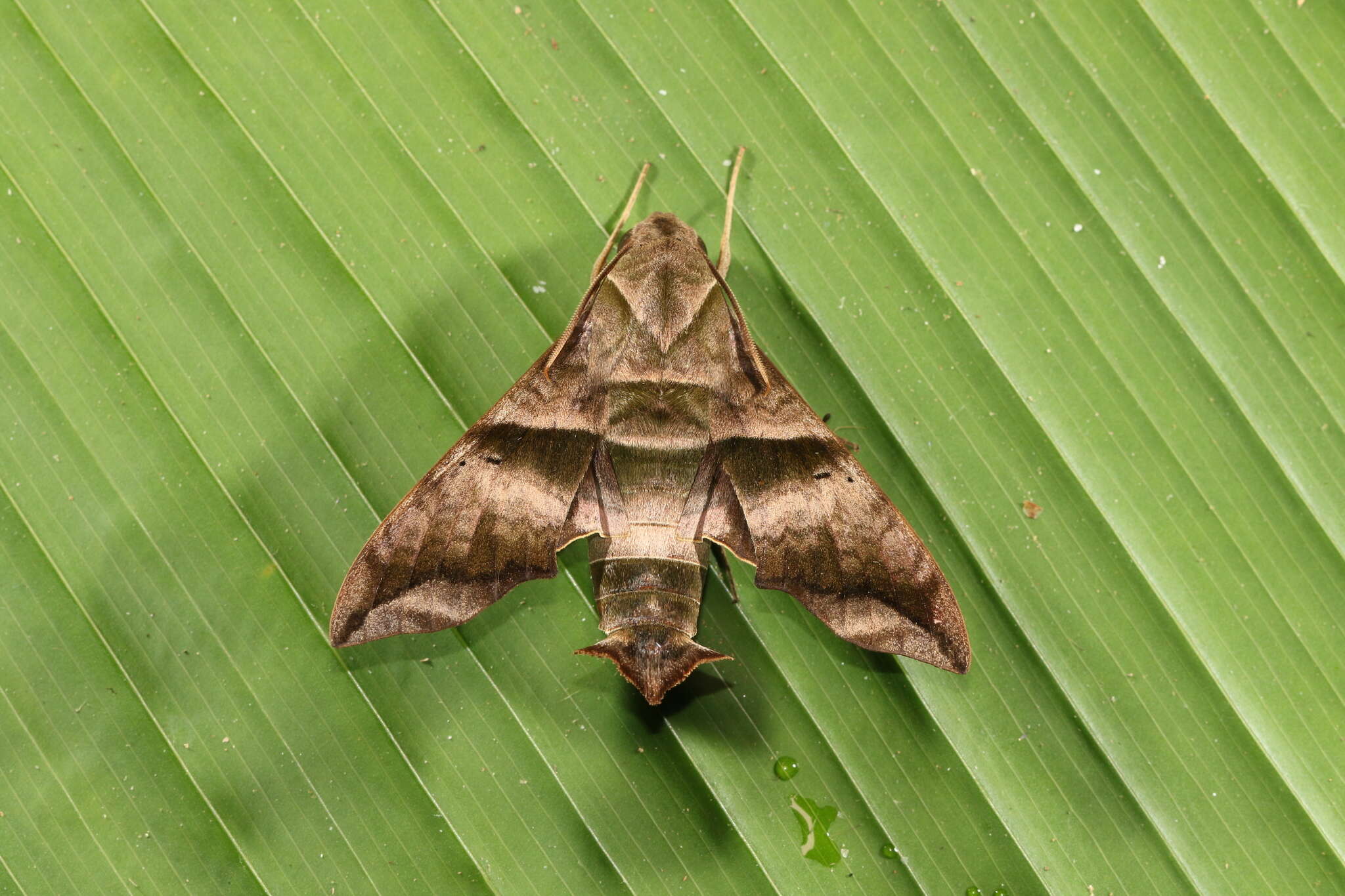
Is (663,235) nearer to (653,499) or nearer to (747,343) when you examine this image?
(747,343)

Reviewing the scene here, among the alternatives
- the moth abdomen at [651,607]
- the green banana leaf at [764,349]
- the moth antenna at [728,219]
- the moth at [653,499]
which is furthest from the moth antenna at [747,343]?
the moth abdomen at [651,607]

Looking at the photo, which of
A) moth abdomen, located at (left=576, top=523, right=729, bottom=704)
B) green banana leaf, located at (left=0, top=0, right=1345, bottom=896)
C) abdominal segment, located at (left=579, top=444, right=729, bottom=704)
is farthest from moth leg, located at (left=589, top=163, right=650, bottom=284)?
moth abdomen, located at (left=576, top=523, right=729, bottom=704)

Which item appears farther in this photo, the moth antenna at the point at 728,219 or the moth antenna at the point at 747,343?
the moth antenna at the point at 728,219

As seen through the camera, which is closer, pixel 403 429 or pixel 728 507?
pixel 728 507

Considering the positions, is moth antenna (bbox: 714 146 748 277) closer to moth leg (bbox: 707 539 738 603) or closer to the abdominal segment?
the abdominal segment

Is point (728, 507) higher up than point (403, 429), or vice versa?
point (403, 429)

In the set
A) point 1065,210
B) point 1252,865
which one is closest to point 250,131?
point 1065,210

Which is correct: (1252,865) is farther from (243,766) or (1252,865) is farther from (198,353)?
(198,353)

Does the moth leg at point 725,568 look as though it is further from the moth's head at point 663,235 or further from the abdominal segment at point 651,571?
the moth's head at point 663,235
